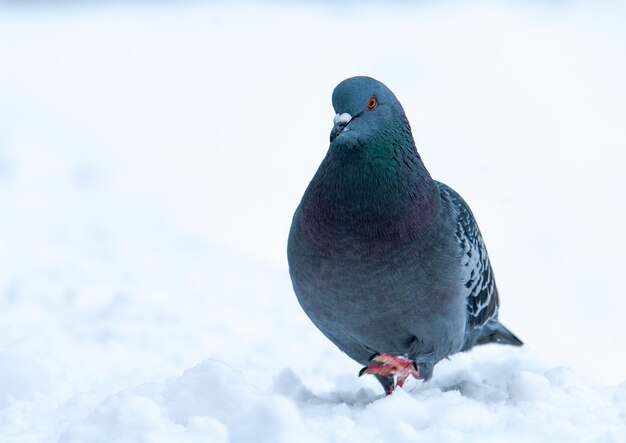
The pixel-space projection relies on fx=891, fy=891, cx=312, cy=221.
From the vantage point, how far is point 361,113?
162 inches

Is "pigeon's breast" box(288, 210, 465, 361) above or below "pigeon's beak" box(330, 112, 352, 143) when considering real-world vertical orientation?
below

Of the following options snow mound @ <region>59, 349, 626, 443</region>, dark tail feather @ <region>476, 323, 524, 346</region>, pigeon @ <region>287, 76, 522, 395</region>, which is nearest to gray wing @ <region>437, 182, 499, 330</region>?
pigeon @ <region>287, 76, 522, 395</region>

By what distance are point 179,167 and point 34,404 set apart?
6432mm

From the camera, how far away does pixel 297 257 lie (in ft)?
14.1

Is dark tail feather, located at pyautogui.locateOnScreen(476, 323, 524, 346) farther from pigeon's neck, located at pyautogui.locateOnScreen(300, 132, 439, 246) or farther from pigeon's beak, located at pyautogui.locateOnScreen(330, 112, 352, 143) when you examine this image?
pigeon's beak, located at pyautogui.locateOnScreen(330, 112, 352, 143)

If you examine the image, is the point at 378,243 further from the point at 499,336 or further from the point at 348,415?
the point at 499,336

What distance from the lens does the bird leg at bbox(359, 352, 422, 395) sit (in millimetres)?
4422

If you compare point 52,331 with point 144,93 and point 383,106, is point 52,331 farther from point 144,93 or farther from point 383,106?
point 144,93

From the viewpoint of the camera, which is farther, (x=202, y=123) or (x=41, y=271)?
(x=202, y=123)

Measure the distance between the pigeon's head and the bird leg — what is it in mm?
1103

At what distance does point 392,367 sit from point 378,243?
78 cm

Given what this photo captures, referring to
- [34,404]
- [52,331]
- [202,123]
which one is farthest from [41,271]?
[202,123]

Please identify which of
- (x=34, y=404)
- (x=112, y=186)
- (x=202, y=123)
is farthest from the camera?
(x=202, y=123)

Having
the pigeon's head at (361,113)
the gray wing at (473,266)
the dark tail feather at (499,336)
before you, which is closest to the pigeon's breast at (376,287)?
the gray wing at (473,266)
